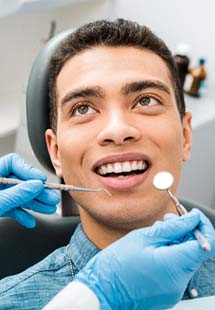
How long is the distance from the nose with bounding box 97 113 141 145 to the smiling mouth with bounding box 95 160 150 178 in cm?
6

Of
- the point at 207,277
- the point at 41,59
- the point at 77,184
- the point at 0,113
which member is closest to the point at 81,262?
the point at 77,184

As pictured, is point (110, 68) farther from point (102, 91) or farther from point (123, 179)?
point (123, 179)

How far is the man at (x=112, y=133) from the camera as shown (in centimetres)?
125

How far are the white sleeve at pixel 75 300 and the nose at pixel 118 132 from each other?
1.17 ft

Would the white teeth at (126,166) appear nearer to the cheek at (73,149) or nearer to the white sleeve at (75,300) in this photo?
the cheek at (73,149)

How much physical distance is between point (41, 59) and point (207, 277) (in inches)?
30.3

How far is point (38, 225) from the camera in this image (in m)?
1.56

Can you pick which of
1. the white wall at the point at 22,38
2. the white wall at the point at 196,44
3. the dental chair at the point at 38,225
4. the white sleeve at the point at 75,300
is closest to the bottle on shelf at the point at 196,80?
the white wall at the point at 196,44

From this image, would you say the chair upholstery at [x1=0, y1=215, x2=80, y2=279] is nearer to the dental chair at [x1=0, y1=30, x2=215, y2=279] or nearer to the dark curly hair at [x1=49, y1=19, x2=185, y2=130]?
→ the dental chair at [x1=0, y1=30, x2=215, y2=279]

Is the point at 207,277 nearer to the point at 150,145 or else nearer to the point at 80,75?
the point at 150,145

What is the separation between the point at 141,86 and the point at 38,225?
0.55 meters

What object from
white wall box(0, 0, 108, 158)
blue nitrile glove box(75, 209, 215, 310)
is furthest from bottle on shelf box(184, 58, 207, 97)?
blue nitrile glove box(75, 209, 215, 310)

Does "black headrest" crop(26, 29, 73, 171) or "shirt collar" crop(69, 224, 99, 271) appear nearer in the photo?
"shirt collar" crop(69, 224, 99, 271)

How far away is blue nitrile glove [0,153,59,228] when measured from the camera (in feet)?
4.44
